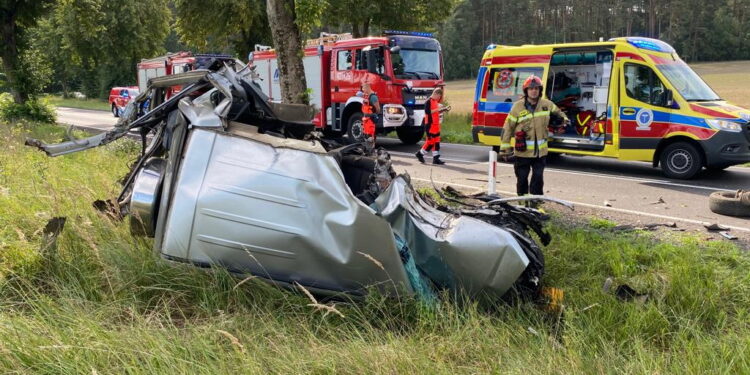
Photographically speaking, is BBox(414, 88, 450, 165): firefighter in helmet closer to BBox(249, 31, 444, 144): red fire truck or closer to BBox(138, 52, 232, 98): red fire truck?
BBox(249, 31, 444, 144): red fire truck

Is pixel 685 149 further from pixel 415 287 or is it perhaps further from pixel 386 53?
pixel 415 287

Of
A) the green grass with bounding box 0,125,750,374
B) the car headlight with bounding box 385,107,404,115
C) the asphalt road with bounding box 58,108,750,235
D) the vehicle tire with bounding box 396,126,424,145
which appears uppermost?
the car headlight with bounding box 385,107,404,115

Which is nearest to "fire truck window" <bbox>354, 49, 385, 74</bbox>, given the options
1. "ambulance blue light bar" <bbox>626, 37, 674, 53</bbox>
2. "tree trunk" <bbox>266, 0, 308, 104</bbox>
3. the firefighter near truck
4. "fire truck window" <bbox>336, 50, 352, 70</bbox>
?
"fire truck window" <bbox>336, 50, 352, 70</bbox>

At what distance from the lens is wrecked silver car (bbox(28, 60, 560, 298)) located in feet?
9.90

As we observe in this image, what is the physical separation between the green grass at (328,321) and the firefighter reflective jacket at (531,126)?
2.03 metres

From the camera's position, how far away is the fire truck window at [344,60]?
45.8 feet

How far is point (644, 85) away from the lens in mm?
9320

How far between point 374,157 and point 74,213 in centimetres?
259

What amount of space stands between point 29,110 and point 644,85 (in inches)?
727

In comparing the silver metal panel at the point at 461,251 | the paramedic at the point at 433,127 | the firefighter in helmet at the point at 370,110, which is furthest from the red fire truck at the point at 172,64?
the silver metal panel at the point at 461,251

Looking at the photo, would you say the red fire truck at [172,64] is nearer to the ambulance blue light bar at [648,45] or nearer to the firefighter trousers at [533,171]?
the ambulance blue light bar at [648,45]

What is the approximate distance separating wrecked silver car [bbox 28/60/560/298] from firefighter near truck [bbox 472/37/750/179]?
6342mm

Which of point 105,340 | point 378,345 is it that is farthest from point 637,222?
point 105,340

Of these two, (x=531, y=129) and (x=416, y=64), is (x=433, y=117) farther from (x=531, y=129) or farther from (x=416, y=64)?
(x=531, y=129)
